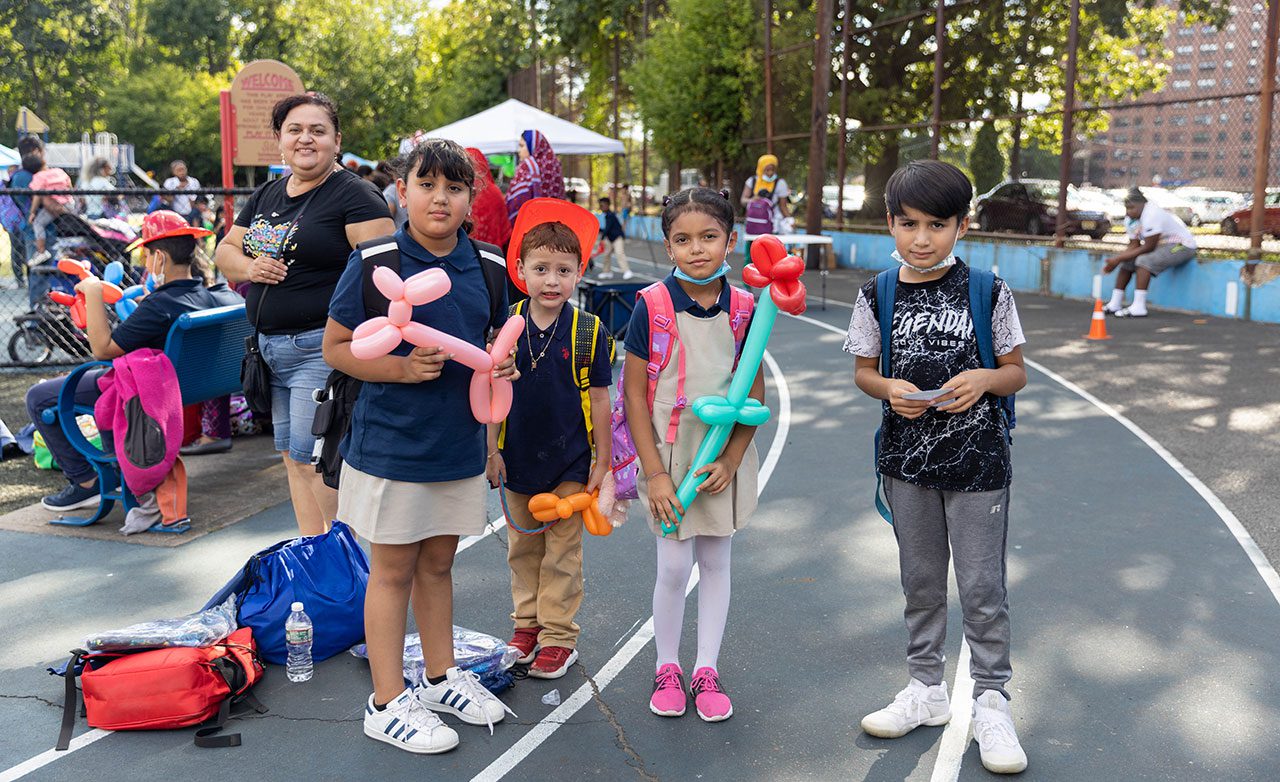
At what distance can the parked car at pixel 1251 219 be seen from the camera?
43.5ft

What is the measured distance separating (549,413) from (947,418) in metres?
1.37

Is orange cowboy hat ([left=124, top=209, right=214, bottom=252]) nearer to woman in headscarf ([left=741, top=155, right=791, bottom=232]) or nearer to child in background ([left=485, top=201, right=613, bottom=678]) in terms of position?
child in background ([left=485, top=201, right=613, bottom=678])

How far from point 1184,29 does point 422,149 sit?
16.9 meters

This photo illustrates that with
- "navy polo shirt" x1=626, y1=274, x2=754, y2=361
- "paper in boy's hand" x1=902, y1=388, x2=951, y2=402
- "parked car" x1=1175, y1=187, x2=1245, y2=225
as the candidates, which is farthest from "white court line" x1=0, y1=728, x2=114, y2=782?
"parked car" x1=1175, y1=187, x2=1245, y2=225

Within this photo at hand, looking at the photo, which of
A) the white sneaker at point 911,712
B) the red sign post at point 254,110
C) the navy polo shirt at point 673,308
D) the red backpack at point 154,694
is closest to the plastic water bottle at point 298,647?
the red backpack at point 154,694

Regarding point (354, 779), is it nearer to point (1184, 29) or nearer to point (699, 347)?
point (699, 347)

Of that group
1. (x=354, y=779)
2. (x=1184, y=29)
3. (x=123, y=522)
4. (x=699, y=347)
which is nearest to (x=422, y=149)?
(x=699, y=347)

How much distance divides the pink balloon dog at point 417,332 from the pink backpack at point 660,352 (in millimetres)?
537

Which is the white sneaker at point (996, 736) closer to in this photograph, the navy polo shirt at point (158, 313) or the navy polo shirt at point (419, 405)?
the navy polo shirt at point (419, 405)

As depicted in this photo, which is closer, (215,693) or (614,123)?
(215,693)

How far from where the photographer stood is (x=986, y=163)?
74.2 feet

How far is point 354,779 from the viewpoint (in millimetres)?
3523

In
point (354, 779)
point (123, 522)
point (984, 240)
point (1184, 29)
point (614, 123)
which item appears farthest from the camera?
point (614, 123)

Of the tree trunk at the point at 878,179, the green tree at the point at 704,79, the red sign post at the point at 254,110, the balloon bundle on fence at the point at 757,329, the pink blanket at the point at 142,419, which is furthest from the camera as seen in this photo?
the green tree at the point at 704,79
